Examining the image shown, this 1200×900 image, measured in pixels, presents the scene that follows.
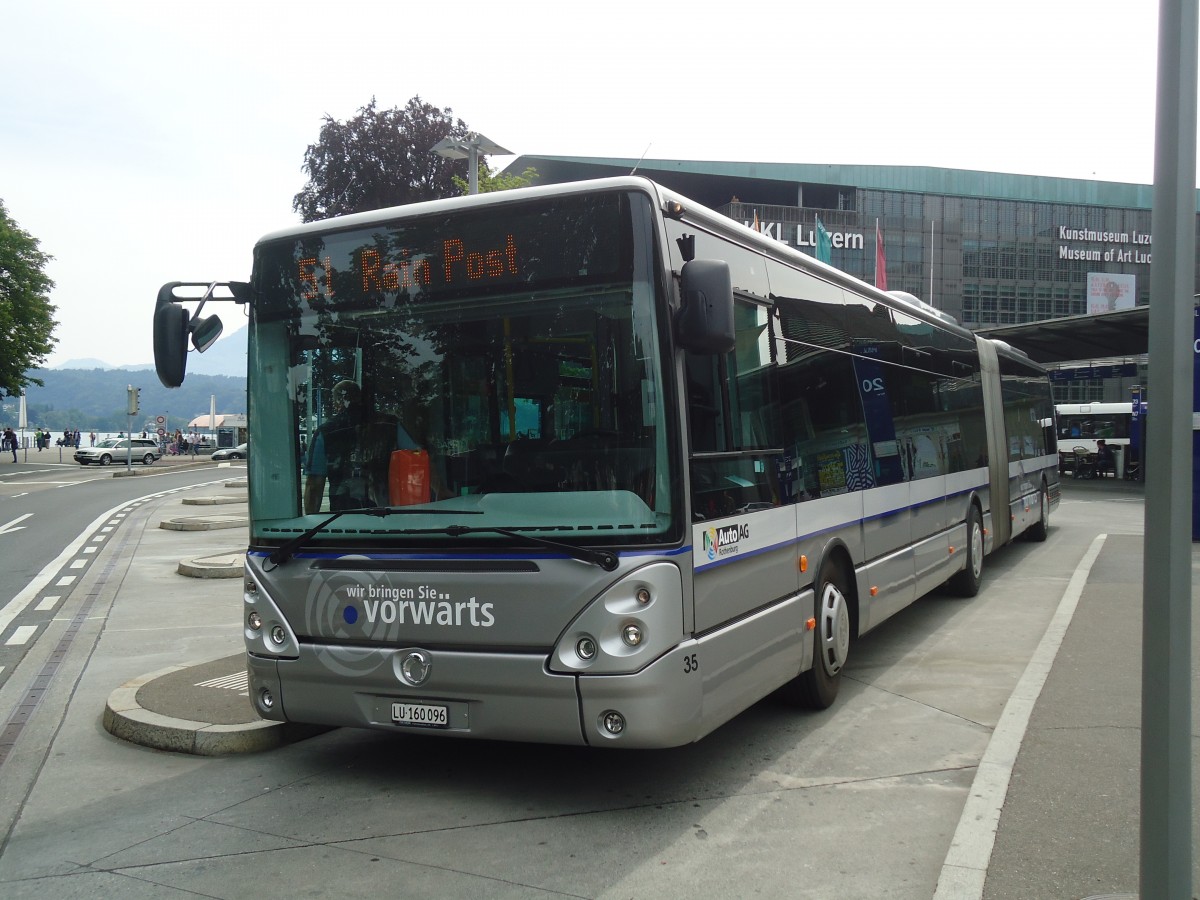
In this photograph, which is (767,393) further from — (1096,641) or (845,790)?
(1096,641)

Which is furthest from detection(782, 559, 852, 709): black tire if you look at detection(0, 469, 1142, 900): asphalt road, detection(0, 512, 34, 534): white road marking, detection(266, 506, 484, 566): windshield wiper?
detection(0, 512, 34, 534): white road marking

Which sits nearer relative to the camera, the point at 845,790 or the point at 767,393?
the point at 845,790

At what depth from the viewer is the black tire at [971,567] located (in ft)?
38.5

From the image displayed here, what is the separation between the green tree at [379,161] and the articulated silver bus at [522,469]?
18.5 meters

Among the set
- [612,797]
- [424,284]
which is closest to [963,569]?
[612,797]

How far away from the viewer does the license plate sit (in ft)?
17.2

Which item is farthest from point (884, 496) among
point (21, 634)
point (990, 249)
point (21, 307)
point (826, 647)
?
point (990, 249)

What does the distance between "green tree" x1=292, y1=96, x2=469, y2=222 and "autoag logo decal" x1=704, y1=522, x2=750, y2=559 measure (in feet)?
63.1

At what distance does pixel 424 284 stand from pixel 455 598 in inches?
61.5

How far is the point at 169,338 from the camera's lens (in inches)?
229

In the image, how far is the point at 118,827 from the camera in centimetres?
511

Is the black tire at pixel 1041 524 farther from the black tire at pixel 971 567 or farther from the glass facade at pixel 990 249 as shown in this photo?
the glass facade at pixel 990 249

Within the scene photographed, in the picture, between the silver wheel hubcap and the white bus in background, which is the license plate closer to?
the silver wheel hubcap

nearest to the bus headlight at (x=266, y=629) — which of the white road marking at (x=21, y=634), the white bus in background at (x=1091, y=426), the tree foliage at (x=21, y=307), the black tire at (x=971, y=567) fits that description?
the white road marking at (x=21, y=634)
